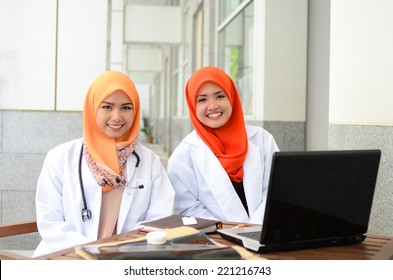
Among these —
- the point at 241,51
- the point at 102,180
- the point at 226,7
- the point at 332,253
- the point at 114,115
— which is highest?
the point at 226,7

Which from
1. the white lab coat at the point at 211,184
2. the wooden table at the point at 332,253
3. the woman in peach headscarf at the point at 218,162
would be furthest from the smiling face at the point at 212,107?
the wooden table at the point at 332,253

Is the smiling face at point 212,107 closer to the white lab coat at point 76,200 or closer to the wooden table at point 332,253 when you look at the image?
the white lab coat at point 76,200

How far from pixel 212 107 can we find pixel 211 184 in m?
0.42

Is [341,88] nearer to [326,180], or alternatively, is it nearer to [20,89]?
[326,180]

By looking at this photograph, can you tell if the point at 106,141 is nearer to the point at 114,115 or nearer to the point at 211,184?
the point at 114,115

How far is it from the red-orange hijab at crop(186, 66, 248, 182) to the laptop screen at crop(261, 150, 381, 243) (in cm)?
111

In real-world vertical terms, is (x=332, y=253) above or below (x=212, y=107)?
below

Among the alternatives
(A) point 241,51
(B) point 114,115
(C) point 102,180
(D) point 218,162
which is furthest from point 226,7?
(C) point 102,180

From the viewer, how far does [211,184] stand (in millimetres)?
2660

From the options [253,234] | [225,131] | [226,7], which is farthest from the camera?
[226,7]

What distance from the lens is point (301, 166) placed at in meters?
1.46

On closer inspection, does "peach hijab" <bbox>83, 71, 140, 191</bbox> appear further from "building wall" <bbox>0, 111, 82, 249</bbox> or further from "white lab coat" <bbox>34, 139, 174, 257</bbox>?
"building wall" <bbox>0, 111, 82, 249</bbox>

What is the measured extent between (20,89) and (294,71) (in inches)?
92.7

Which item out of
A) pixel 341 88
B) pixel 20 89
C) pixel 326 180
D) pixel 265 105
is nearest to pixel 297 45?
pixel 265 105
